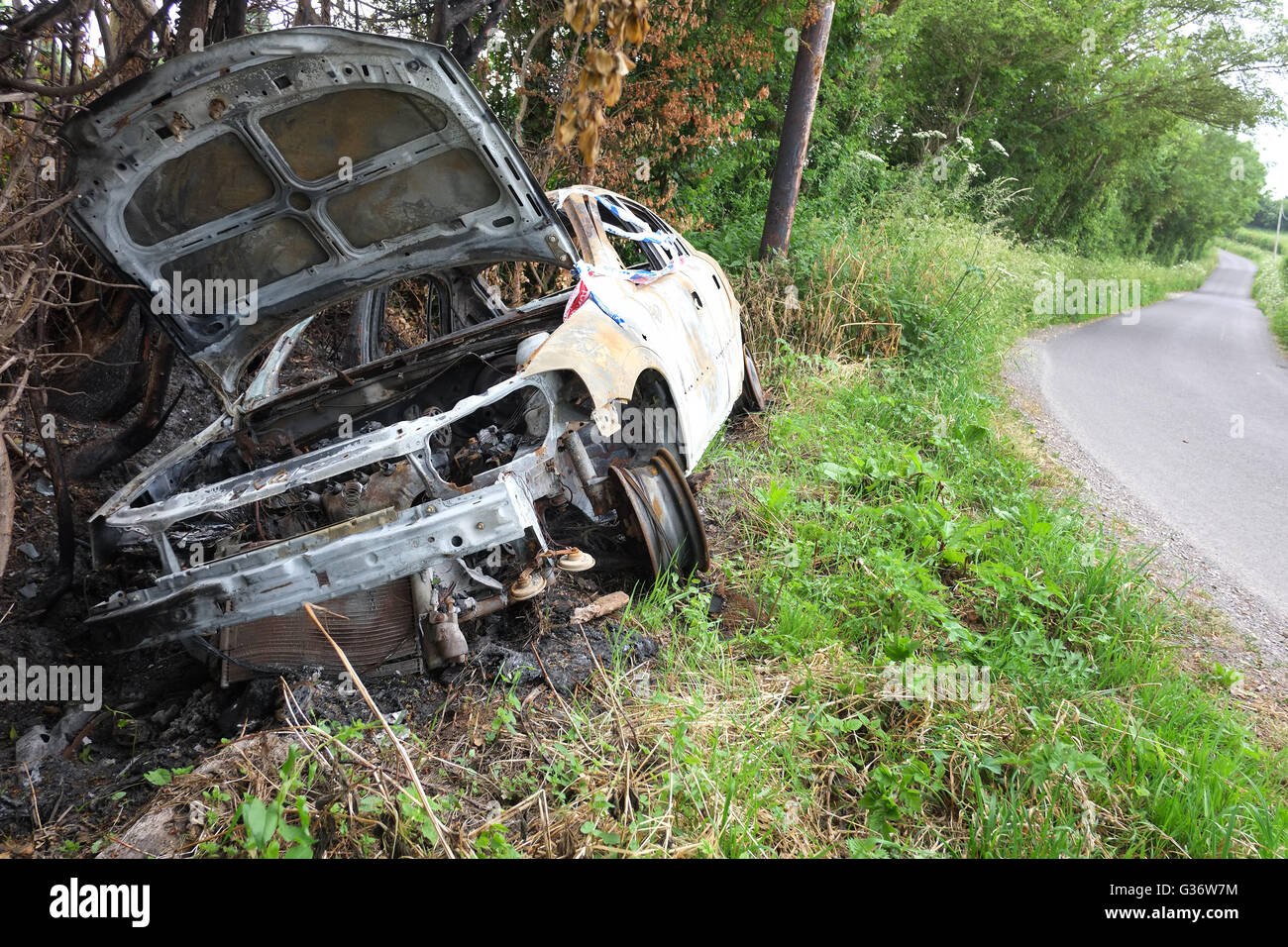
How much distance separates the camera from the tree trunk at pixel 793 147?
7.64m

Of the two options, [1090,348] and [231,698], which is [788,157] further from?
[231,698]

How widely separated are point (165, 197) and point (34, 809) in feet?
8.15

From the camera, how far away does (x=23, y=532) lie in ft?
12.7
